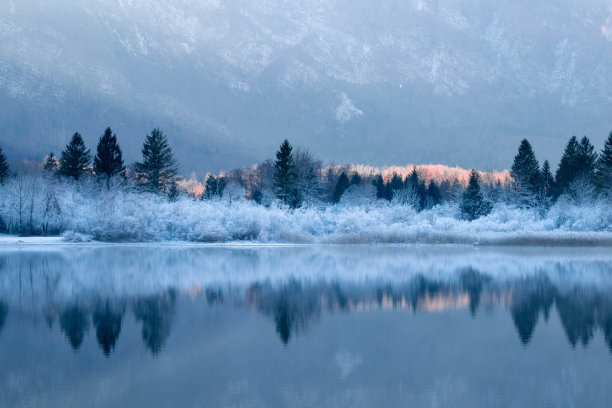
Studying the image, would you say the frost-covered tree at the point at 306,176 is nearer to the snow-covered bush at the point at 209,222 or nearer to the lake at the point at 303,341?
the snow-covered bush at the point at 209,222

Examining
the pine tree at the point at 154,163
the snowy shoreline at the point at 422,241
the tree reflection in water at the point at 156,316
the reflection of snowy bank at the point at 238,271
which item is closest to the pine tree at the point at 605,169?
the snowy shoreline at the point at 422,241

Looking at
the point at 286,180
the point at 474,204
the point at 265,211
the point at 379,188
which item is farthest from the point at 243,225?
the point at 379,188

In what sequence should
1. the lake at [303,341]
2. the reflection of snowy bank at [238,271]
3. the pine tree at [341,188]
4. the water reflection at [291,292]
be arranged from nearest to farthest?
the lake at [303,341] → the water reflection at [291,292] → the reflection of snowy bank at [238,271] → the pine tree at [341,188]

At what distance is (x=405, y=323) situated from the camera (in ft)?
39.6

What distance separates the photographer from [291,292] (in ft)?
54.0

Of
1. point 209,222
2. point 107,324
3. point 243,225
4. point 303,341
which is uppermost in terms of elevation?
point 209,222

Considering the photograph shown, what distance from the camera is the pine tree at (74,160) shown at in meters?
59.3

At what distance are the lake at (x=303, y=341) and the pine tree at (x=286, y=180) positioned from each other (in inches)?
1598

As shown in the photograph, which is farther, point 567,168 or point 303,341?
point 567,168

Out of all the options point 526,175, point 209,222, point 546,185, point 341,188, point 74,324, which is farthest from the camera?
point 341,188

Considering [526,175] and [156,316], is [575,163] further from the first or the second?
[156,316]

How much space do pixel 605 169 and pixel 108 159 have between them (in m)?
46.7

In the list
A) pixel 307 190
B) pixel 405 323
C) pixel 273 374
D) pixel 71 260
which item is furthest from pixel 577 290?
pixel 307 190

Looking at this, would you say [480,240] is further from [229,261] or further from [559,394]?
[559,394]
